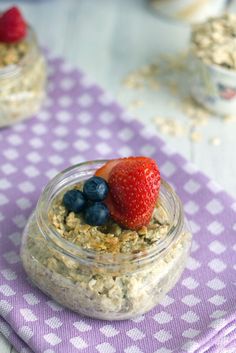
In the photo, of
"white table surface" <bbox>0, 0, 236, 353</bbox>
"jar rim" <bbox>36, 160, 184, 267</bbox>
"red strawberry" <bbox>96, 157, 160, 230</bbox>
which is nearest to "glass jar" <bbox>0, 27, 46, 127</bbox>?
"white table surface" <bbox>0, 0, 236, 353</bbox>

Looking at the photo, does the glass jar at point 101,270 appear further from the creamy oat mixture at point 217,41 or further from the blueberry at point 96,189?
the creamy oat mixture at point 217,41

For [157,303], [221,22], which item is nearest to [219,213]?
[157,303]

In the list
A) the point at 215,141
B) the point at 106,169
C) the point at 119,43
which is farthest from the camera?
the point at 119,43

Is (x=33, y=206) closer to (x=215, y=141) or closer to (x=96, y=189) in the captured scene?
(x=96, y=189)

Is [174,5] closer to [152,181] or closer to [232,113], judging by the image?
[232,113]

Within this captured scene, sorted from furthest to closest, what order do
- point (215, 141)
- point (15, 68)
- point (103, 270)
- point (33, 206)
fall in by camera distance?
point (215, 141) → point (15, 68) → point (33, 206) → point (103, 270)

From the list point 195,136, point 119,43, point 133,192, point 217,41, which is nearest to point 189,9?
point 119,43
